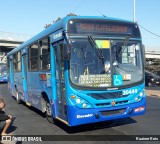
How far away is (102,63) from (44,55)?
250cm

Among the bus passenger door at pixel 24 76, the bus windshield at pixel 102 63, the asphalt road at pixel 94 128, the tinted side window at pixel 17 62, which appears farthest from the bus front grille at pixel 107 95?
the tinted side window at pixel 17 62

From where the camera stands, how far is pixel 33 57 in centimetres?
1192

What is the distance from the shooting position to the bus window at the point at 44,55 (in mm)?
9891

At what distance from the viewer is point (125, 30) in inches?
355

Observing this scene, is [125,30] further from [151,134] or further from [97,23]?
[151,134]

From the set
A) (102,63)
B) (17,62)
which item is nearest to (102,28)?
(102,63)

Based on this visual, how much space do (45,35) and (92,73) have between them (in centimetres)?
267

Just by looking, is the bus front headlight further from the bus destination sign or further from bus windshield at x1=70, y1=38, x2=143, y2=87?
the bus destination sign

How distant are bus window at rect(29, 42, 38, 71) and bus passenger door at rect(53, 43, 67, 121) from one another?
2.37 meters

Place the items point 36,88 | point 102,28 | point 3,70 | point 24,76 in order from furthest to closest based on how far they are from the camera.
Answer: point 3,70, point 24,76, point 36,88, point 102,28

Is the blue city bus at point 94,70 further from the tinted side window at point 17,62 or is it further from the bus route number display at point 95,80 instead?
the tinted side window at point 17,62

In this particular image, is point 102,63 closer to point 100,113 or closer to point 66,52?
point 66,52

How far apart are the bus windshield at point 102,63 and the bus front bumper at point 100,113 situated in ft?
2.02

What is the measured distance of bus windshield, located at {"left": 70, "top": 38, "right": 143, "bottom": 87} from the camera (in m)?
8.25
